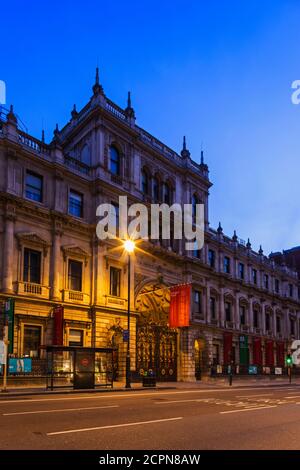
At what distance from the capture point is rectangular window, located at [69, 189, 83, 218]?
118 ft

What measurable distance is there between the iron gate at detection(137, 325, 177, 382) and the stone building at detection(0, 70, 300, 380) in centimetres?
13

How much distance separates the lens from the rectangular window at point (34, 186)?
33.2 meters

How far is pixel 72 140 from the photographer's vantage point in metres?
41.8

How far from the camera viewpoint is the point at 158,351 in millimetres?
40906

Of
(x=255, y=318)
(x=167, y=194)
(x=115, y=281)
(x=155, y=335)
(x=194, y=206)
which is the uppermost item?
(x=167, y=194)

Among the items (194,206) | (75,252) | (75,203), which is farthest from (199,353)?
(75,203)

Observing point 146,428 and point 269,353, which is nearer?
point 146,428

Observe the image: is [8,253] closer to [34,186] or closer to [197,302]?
[34,186]

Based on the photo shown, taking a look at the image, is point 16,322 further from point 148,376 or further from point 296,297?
point 296,297

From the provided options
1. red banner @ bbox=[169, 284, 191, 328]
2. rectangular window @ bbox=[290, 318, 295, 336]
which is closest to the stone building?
red banner @ bbox=[169, 284, 191, 328]

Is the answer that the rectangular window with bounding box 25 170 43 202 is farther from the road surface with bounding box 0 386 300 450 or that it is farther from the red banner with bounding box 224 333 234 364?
the red banner with bounding box 224 333 234 364

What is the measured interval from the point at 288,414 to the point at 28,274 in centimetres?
2099

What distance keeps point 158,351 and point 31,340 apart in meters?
13.2

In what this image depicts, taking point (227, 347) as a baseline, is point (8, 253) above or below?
above
